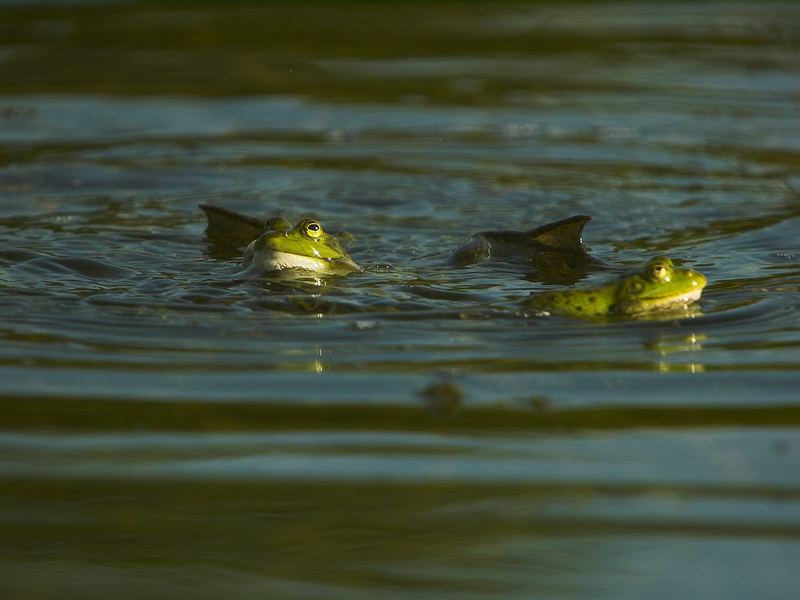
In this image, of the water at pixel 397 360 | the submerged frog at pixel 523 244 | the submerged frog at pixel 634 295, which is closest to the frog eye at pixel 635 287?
the submerged frog at pixel 634 295

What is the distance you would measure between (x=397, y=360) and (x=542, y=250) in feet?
6.17

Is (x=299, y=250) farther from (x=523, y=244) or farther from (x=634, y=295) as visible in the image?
(x=634, y=295)

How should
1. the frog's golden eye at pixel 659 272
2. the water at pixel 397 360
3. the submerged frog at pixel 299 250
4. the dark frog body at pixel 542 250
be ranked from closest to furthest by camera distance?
the water at pixel 397 360 < the frog's golden eye at pixel 659 272 < the submerged frog at pixel 299 250 < the dark frog body at pixel 542 250

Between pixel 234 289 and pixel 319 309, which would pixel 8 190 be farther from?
pixel 319 309

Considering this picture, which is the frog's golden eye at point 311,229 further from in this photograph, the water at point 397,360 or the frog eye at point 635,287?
the frog eye at point 635,287

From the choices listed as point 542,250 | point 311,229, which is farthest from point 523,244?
point 311,229

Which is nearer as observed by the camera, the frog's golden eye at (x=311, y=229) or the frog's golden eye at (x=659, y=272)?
the frog's golden eye at (x=659, y=272)

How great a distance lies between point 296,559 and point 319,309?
2210mm

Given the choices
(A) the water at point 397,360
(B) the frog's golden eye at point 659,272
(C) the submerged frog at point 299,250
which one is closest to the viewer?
(A) the water at point 397,360

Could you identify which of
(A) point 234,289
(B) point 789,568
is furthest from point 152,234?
(B) point 789,568

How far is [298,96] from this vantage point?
1088 cm

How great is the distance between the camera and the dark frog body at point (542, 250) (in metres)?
5.94

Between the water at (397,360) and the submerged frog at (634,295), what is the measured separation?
131 mm

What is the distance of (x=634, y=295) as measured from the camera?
500cm
